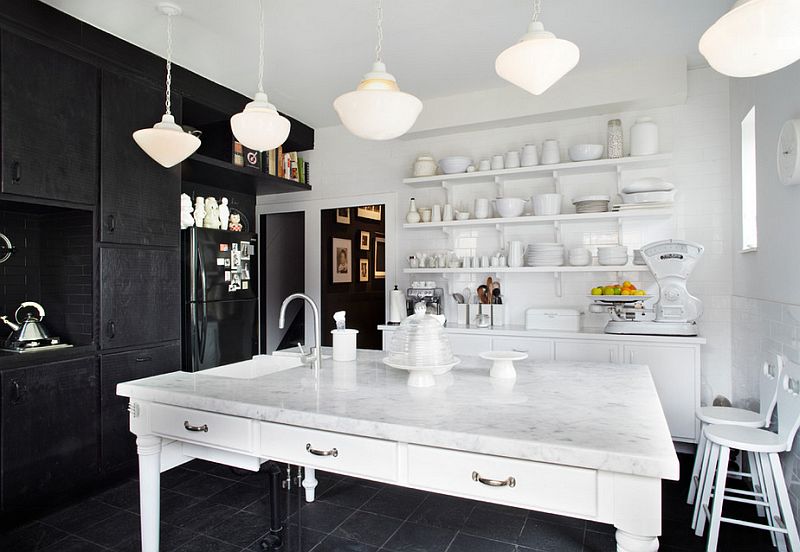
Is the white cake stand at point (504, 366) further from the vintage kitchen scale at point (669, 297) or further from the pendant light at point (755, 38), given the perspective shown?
the vintage kitchen scale at point (669, 297)

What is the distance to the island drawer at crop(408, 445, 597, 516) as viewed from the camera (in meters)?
1.28

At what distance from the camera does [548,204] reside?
399cm

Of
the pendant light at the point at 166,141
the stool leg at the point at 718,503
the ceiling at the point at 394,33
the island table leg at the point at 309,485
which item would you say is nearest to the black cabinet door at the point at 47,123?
the ceiling at the point at 394,33

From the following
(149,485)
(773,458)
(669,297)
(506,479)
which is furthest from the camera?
(669,297)

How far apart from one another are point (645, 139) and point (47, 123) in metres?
3.85

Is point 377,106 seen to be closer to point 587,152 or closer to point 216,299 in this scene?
point 587,152

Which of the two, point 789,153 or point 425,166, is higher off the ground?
point 425,166

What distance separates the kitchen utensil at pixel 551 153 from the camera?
13.2ft

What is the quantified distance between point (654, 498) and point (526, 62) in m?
1.43

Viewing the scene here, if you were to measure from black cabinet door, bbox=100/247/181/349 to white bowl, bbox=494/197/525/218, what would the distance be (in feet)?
8.06

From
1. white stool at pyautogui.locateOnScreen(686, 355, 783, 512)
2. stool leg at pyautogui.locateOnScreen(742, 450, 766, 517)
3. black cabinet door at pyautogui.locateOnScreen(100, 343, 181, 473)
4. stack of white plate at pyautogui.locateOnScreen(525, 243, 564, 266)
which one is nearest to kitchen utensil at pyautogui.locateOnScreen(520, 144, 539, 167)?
stack of white plate at pyautogui.locateOnScreen(525, 243, 564, 266)

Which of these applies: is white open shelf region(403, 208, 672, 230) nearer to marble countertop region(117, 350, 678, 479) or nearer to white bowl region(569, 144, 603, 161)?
white bowl region(569, 144, 603, 161)

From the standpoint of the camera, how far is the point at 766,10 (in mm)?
1321

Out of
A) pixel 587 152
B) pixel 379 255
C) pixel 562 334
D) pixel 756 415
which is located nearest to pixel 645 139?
pixel 587 152
